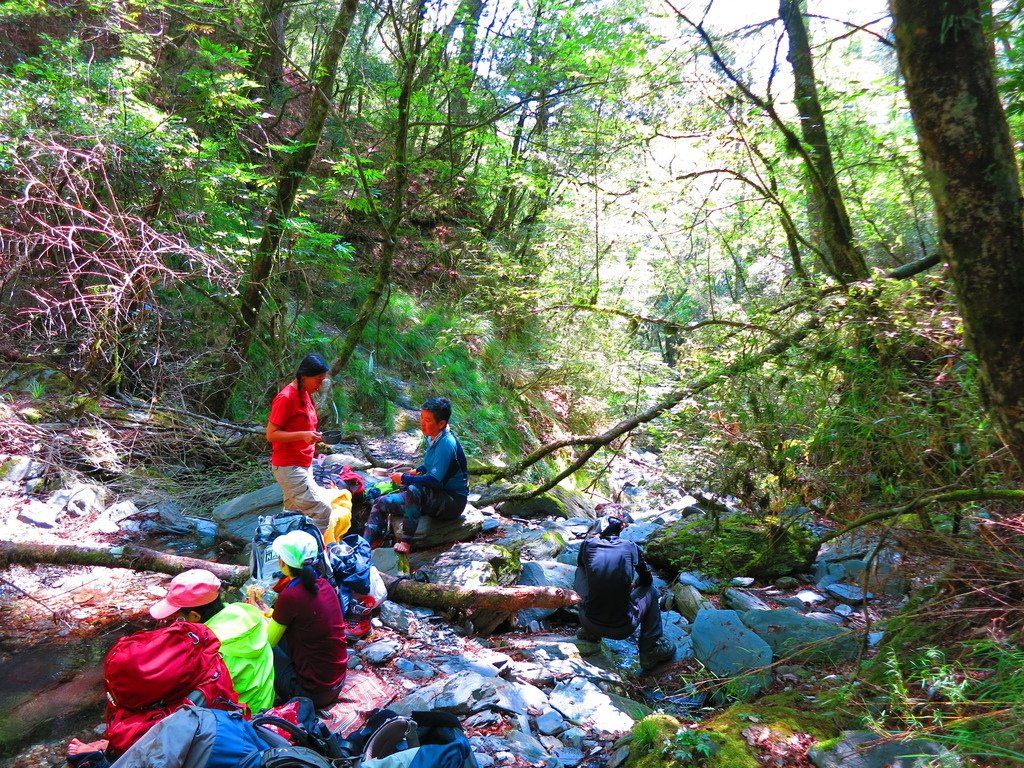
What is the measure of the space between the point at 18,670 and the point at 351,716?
2.36 meters

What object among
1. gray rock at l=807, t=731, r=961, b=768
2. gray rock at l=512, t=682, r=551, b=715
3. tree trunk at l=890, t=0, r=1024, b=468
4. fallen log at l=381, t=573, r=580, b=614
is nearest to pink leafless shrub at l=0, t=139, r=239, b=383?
fallen log at l=381, t=573, r=580, b=614

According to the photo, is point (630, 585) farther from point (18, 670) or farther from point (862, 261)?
point (18, 670)

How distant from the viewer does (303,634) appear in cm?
386

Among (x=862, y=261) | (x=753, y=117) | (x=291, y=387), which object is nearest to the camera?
(x=291, y=387)

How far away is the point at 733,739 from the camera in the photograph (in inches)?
131

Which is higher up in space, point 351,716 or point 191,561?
point 191,561

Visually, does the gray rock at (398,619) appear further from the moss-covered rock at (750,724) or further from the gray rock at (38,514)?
the gray rock at (38,514)

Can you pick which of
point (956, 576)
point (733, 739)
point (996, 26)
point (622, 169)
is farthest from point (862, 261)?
point (733, 739)

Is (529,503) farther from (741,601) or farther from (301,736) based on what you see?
(301,736)

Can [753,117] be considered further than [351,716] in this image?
Yes

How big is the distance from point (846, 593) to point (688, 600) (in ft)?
5.36

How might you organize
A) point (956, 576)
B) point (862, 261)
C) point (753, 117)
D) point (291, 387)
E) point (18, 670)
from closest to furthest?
point (956, 576)
point (18, 670)
point (291, 387)
point (862, 261)
point (753, 117)

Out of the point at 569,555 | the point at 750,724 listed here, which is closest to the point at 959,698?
the point at 750,724

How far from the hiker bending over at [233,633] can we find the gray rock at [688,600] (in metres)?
4.24
